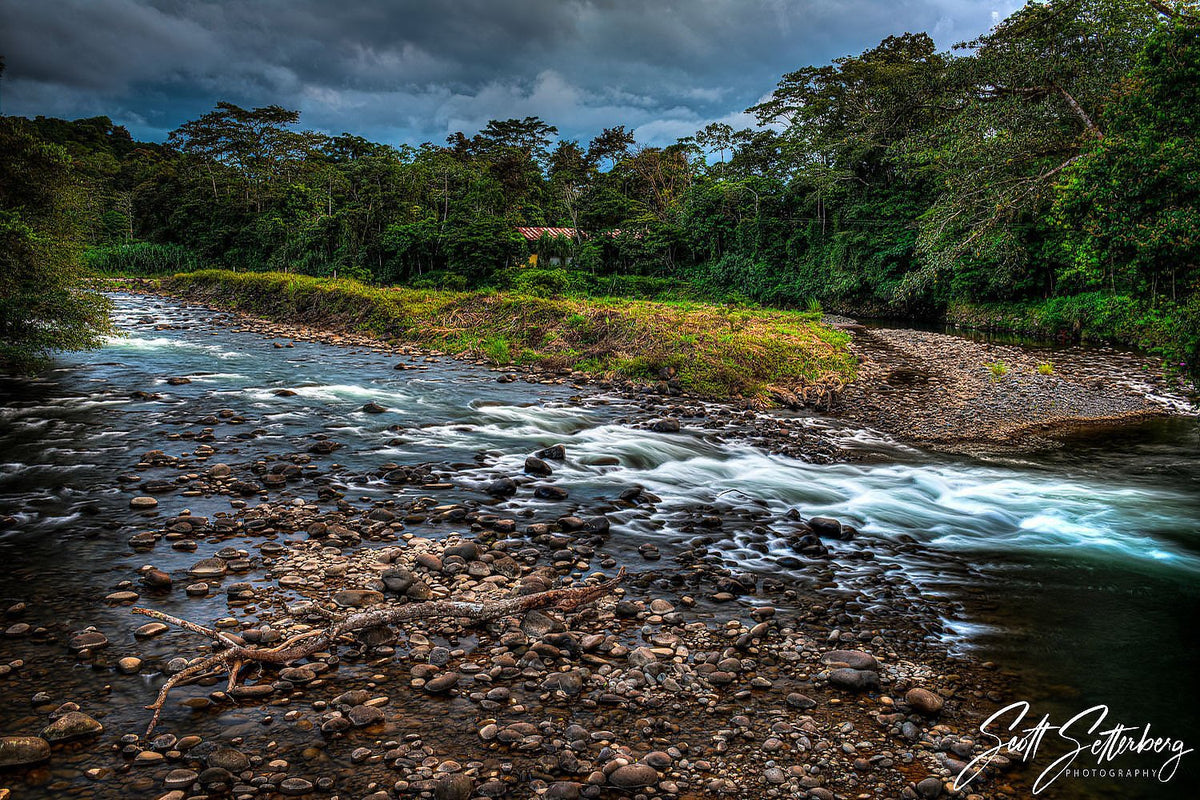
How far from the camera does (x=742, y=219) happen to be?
47.6m

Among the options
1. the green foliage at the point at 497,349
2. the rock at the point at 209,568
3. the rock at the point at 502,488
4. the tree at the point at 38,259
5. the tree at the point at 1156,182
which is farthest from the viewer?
the green foliage at the point at 497,349

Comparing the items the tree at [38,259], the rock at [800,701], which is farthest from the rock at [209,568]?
the tree at [38,259]

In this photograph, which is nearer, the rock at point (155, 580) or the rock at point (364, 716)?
the rock at point (364, 716)

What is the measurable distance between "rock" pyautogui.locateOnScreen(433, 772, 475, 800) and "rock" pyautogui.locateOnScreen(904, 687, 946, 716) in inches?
116

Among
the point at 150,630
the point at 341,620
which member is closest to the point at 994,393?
the point at 341,620

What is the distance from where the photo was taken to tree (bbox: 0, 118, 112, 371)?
41.3 feet

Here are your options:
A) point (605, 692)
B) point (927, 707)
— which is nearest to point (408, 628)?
point (605, 692)

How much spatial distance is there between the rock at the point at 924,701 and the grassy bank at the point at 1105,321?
6867 mm

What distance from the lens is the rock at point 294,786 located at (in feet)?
10.5

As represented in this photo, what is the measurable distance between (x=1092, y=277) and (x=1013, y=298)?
25.4 m

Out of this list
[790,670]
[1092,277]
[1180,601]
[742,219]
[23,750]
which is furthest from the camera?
[742,219]

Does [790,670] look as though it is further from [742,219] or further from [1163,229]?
[742,219]

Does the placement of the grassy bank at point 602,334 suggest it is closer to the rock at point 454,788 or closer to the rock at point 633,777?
the rock at point 633,777

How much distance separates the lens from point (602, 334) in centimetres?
1964
